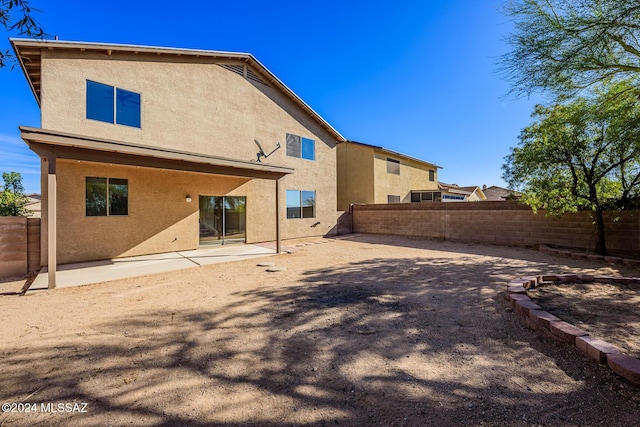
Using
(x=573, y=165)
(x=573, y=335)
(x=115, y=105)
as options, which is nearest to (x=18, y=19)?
(x=115, y=105)

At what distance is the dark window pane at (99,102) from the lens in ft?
25.2

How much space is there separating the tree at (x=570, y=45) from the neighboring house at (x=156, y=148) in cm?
707

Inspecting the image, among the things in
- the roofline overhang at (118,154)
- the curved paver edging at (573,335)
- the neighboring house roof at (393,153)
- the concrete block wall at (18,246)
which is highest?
the neighboring house roof at (393,153)

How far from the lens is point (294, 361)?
8.93 feet

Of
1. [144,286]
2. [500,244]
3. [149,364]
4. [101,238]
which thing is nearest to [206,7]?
[101,238]

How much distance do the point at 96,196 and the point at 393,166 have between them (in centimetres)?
1735

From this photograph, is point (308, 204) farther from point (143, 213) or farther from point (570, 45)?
point (570, 45)

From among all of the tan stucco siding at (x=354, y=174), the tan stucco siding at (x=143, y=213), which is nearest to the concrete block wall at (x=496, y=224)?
the tan stucco siding at (x=354, y=174)

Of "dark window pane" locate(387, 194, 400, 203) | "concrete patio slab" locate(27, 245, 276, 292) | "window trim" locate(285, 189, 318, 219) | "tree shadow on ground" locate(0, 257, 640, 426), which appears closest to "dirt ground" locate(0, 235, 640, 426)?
"tree shadow on ground" locate(0, 257, 640, 426)

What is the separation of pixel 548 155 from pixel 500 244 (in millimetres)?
4071

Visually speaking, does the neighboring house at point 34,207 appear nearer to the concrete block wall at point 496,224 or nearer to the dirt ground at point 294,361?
the dirt ground at point 294,361

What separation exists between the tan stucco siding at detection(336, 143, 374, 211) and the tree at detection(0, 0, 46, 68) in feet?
53.9

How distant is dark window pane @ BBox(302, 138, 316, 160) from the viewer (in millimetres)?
13977

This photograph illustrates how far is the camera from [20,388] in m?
2.34
